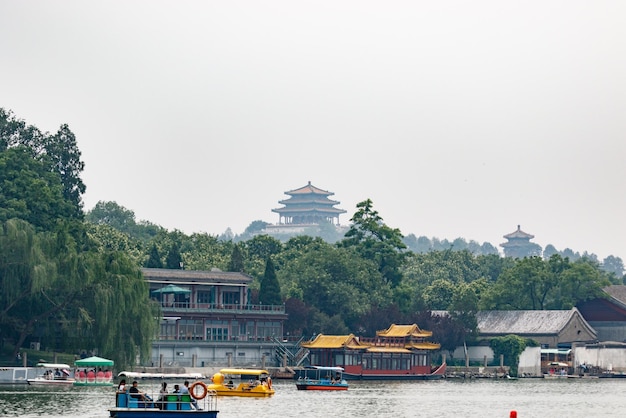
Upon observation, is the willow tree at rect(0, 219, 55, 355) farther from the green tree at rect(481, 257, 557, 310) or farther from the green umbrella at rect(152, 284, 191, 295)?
the green tree at rect(481, 257, 557, 310)

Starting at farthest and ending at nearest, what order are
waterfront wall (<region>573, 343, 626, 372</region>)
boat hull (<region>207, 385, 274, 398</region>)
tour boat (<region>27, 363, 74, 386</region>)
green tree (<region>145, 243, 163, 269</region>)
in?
waterfront wall (<region>573, 343, 626, 372</region>) → green tree (<region>145, 243, 163, 269</region>) → tour boat (<region>27, 363, 74, 386</region>) → boat hull (<region>207, 385, 274, 398</region>)

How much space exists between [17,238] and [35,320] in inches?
278

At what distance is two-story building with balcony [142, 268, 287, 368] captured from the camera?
132 meters

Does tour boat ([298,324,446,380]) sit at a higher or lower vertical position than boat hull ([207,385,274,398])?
higher

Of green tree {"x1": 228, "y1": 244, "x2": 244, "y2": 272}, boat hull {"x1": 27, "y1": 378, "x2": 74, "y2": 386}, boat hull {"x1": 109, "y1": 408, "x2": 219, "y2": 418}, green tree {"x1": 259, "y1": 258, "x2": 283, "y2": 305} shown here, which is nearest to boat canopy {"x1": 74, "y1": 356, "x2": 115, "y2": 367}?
boat hull {"x1": 27, "y1": 378, "x2": 74, "y2": 386}

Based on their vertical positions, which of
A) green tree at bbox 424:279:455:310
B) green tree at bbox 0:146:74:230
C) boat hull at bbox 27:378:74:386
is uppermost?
green tree at bbox 0:146:74:230

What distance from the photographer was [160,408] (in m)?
71.4

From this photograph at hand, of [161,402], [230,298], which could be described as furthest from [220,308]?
[161,402]

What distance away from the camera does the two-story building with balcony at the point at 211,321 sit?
132 meters

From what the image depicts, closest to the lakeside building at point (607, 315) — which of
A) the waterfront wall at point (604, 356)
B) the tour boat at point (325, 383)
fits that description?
the waterfront wall at point (604, 356)

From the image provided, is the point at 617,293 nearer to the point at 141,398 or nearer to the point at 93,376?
the point at 93,376

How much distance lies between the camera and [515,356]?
14600 cm

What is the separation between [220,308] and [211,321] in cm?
219

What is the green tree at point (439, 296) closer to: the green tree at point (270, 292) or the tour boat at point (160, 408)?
the green tree at point (270, 292)
